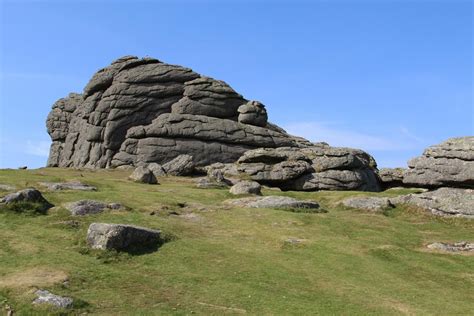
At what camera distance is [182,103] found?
96.2 m

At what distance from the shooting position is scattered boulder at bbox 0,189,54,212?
3700cm

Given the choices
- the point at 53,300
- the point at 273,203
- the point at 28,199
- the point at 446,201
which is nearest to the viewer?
the point at 53,300

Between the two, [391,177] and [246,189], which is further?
[391,177]

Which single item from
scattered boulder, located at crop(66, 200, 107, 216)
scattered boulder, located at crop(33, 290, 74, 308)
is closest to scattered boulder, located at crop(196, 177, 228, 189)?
scattered boulder, located at crop(66, 200, 107, 216)

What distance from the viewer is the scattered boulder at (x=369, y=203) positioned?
4734 centimetres

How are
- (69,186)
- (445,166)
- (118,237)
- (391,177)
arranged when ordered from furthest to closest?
(391,177) < (445,166) < (69,186) < (118,237)

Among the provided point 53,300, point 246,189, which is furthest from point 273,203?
point 53,300

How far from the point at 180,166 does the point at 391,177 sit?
1511 inches

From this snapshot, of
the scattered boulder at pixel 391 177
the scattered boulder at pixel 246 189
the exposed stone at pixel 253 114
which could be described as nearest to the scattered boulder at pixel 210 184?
the scattered boulder at pixel 246 189

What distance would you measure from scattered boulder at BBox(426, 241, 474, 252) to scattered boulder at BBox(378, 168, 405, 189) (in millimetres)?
50646

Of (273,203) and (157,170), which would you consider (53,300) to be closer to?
(273,203)

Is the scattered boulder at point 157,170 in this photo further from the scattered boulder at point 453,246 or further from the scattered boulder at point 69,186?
the scattered boulder at point 453,246

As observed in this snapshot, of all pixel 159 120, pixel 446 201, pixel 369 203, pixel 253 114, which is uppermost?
pixel 253 114

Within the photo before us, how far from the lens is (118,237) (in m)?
29.4
